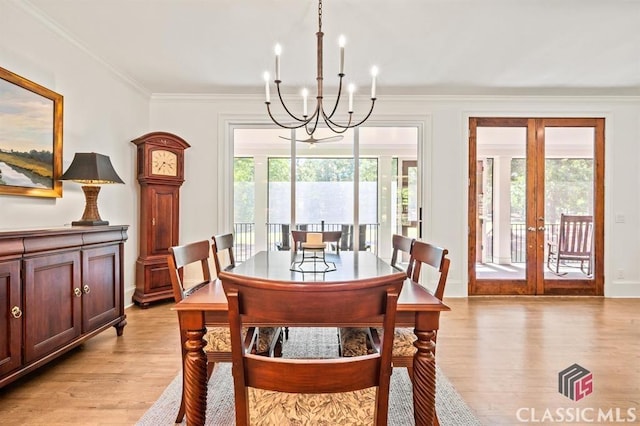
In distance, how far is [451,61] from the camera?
339cm

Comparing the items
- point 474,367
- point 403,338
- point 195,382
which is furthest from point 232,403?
point 474,367

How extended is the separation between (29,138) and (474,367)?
141 inches

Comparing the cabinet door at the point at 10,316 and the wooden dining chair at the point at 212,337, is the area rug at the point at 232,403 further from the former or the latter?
the cabinet door at the point at 10,316

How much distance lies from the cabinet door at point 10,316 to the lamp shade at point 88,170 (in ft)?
3.03

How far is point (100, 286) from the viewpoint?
8.81 ft

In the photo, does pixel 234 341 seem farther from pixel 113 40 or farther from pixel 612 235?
pixel 612 235

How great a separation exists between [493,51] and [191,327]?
11.1 feet

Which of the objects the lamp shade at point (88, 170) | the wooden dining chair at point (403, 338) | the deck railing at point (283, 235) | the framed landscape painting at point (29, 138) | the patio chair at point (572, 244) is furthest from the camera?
the deck railing at point (283, 235)

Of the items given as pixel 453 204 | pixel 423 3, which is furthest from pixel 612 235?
pixel 423 3

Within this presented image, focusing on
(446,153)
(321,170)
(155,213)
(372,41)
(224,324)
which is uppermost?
(372,41)

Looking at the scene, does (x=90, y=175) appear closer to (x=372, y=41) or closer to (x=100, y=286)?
(x=100, y=286)

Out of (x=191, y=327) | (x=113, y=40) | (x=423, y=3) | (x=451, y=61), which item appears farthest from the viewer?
(x=451, y=61)

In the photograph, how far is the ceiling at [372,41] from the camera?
2.51 m

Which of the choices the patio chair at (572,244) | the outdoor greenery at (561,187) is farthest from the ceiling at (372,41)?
the patio chair at (572,244)
